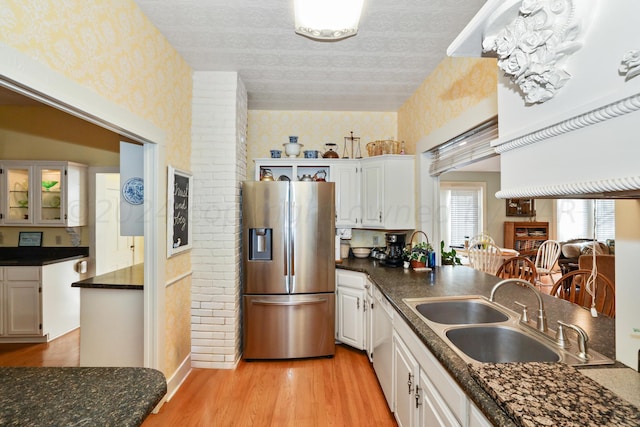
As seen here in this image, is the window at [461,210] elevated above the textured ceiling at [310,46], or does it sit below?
below

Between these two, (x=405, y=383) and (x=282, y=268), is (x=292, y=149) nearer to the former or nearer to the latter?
(x=282, y=268)

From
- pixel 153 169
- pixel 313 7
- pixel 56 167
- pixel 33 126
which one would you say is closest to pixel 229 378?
pixel 153 169

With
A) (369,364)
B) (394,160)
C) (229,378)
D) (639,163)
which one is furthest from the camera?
(394,160)

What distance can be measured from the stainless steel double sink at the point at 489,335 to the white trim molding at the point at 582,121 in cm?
77

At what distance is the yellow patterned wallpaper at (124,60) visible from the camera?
1148 millimetres

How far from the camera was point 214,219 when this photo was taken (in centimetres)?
270

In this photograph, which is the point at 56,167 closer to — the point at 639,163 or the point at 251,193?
the point at 251,193

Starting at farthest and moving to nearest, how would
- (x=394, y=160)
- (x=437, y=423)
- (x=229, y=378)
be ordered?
1. (x=394, y=160)
2. (x=229, y=378)
3. (x=437, y=423)

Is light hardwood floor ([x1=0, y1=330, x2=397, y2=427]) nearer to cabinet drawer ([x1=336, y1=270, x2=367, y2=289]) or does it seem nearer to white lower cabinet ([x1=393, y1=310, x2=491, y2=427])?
white lower cabinet ([x1=393, y1=310, x2=491, y2=427])

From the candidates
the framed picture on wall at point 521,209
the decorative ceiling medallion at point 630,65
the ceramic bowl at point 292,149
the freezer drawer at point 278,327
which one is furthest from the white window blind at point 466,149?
the framed picture on wall at point 521,209

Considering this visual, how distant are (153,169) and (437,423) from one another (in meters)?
2.26

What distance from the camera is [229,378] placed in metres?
2.54

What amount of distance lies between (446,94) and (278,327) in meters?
2.55

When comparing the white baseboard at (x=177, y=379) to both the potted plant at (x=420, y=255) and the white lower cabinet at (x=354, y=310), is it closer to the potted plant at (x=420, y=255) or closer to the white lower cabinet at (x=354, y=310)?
the white lower cabinet at (x=354, y=310)
